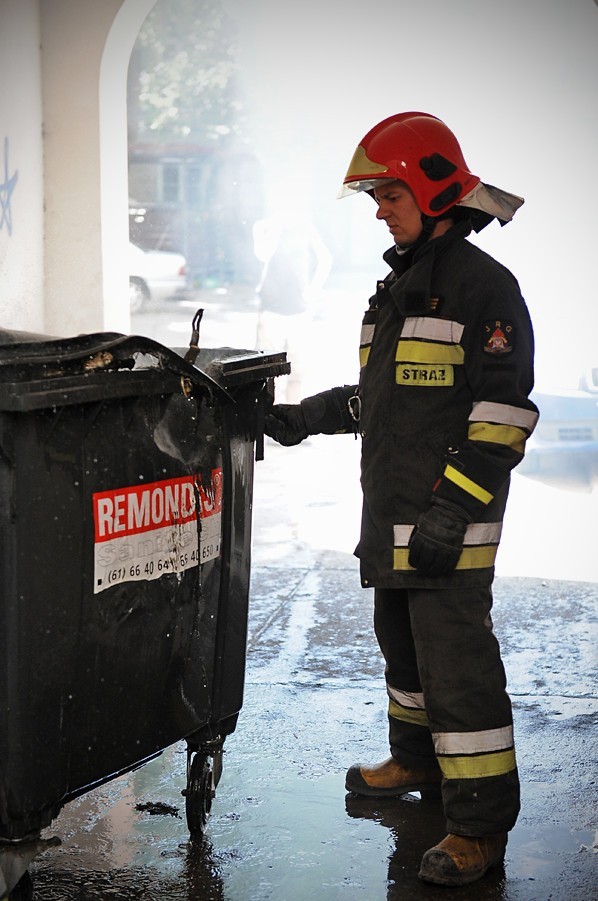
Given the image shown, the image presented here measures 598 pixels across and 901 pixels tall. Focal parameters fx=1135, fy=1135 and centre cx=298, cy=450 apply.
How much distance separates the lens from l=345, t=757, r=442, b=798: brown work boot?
3090mm

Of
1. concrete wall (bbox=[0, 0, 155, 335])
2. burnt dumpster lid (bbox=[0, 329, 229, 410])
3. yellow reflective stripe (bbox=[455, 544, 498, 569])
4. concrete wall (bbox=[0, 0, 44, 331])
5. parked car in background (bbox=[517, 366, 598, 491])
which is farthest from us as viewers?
parked car in background (bbox=[517, 366, 598, 491])

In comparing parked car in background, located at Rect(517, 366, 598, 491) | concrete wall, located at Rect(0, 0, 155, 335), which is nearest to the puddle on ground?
concrete wall, located at Rect(0, 0, 155, 335)

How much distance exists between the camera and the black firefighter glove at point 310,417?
3.00m

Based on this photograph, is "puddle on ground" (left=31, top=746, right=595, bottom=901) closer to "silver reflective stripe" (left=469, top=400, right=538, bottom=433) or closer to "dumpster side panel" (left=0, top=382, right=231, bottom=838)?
"dumpster side panel" (left=0, top=382, right=231, bottom=838)

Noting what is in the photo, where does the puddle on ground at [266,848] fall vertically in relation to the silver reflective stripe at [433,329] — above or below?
below

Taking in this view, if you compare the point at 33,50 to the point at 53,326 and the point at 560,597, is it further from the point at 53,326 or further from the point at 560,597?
the point at 560,597

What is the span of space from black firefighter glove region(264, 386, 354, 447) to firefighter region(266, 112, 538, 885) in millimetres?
250

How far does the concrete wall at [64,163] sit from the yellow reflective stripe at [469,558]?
525 centimetres

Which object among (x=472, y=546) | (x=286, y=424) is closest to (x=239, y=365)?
(x=286, y=424)

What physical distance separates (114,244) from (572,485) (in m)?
A: 3.83

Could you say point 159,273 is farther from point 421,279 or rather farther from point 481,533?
point 481,533

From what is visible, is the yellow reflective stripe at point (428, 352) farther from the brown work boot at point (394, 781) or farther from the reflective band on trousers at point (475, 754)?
the brown work boot at point (394, 781)

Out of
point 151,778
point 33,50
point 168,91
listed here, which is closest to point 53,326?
point 33,50

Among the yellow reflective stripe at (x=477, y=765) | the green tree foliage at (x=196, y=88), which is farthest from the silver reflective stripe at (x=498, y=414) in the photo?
the green tree foliage at (x=196, y=88)
